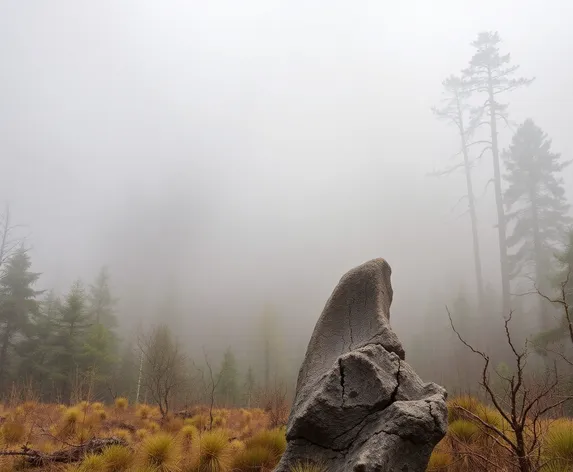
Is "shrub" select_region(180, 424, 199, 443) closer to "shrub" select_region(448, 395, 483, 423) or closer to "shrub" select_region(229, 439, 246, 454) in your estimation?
"shrub" select_region(229, 439, 246, 454)

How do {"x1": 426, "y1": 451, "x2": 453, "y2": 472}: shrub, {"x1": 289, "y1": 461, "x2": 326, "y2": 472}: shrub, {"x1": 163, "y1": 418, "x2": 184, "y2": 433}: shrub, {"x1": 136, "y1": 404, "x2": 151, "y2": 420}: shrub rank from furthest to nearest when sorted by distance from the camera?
{"x1": 136, "y1": 404, "x2": 151, "y2": 420}: shrub < {"x1": 163, "y1": 418, "x2": 184, "y2": 433}: shrub < {"x1": 426, "y1": 451, "x2": 453, "y2": 472}: shrub < {"x1": 289, "y1": 461, "x2": 326, "y2": 472}: shrub

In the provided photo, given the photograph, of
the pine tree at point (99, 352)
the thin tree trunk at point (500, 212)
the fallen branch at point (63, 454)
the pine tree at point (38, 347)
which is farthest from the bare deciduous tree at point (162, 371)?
the thin tree trunk at point (500, 212)

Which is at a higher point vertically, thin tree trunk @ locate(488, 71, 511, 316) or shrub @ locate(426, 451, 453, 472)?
thin tree trunk @ locate(488, 71, 511, 316)

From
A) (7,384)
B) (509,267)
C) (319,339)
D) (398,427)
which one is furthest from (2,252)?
(509,267)

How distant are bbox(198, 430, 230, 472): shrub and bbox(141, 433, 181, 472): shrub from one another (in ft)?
1.17

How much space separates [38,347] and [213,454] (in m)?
Answer: 20.9

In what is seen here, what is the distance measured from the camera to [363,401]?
332 cm

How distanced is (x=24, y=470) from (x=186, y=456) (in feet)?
7.01

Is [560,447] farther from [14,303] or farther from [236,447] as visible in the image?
[14,303]

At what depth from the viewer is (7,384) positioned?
1950 centimetres

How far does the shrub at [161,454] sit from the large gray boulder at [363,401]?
90.6 inches

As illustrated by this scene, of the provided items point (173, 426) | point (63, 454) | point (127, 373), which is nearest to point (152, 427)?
point (173, 426)

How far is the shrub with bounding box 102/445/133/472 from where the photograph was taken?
476 centimetres

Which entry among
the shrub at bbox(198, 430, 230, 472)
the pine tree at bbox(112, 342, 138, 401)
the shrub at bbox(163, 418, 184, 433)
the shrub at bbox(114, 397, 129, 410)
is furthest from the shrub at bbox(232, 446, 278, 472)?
the pine tree at bbox(112, 342, 138, 401)
